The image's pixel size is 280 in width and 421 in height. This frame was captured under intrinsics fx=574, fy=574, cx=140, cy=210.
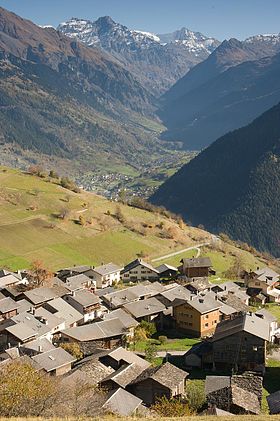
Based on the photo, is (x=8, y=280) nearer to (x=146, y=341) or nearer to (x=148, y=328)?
(x=148, y=328)

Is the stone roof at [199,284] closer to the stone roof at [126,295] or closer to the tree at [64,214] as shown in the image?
the stone roof at [126,295]

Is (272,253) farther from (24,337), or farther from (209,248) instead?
(24,337)

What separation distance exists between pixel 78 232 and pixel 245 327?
7130 centimetres

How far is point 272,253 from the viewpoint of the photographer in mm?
175750

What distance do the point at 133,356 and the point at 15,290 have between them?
2957cm

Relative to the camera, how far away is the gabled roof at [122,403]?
122 ft

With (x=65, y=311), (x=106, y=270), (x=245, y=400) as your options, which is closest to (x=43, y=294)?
(x=65, y=311)

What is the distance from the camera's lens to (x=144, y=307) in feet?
227

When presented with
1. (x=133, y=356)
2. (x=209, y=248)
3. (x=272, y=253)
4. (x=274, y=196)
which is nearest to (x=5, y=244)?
(x=209, y=248)

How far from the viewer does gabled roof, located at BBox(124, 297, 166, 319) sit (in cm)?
6769

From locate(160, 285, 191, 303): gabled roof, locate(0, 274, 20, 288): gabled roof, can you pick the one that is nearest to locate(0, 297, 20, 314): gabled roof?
locate(0, 274, 20, 288): gabled roof

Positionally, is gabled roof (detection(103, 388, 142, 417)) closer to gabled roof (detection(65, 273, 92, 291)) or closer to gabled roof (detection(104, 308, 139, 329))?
gabled roof (detection(104, 308, 139, 329))

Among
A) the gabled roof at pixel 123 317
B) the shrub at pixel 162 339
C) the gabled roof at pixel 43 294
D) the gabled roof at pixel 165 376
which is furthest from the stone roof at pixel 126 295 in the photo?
the gabled roof at pixel 165 376

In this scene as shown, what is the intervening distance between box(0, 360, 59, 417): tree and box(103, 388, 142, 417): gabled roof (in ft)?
19.0
